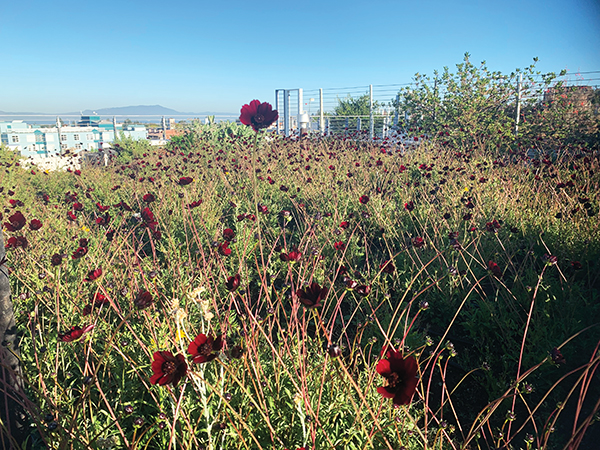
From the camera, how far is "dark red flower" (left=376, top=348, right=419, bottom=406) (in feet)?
2.35

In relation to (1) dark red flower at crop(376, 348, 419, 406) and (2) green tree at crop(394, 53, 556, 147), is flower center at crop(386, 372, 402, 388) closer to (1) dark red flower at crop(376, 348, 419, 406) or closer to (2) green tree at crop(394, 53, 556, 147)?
(1) dark red flower at crop(376, 348, 419, 406)

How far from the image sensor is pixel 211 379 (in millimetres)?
1559

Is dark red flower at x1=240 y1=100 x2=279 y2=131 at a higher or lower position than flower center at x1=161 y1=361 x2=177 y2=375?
higher

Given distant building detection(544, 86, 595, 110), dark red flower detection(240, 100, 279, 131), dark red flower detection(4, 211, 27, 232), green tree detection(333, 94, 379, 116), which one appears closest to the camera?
dark red flower detection(240, 100, 279, 131)

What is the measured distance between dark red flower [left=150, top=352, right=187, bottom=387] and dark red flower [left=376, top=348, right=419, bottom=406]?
42 centimetres

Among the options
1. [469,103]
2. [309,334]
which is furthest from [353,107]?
[309,334]

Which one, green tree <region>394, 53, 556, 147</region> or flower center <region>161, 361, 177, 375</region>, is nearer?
flower center <region>161, 361, 177, 375</region>

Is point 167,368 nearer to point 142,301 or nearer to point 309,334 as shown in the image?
point 142,301

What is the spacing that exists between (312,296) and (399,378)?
0.28 m

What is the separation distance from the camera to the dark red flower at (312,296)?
0.90 metres

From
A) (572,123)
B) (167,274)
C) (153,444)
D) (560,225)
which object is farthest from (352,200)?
(572,123)

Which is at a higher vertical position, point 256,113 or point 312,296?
point 256,113

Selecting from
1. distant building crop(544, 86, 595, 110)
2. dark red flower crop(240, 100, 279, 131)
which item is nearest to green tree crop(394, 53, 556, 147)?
distant building crop(544, 86, 595, 110)

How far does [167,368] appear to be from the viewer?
2.71 ft
